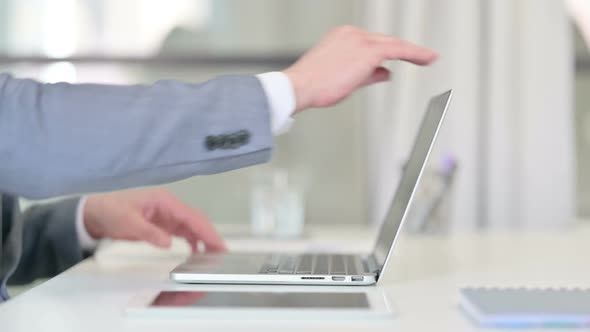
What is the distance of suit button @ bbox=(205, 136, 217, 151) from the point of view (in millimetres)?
778

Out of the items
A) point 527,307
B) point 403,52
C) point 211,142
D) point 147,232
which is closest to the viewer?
point 527,307

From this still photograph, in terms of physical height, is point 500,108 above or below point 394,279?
above

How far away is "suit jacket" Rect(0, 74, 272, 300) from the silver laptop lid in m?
Result: 0.18

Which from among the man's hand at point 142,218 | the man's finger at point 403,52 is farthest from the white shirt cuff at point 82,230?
the man's finger at point 403,52

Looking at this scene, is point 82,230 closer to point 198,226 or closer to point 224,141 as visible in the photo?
point 198,226

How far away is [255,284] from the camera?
2.75ft

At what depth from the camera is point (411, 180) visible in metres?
0.95

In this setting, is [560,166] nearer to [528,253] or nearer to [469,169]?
[469,169]

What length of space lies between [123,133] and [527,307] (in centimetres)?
39

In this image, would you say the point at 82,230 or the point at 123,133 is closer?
the point at 123,133

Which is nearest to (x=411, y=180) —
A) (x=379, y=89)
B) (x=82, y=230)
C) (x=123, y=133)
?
(x=123, y=133)

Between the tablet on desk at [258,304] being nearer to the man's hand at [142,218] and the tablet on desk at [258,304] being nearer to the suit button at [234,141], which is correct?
the suit button at [234,141]

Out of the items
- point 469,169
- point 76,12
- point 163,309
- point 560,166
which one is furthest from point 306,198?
point 163,309

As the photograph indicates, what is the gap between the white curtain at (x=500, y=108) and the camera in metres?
1.70
